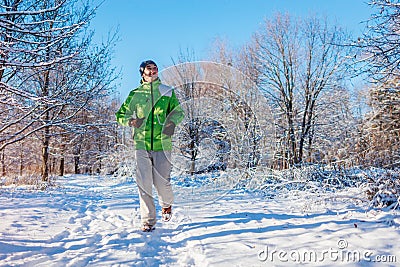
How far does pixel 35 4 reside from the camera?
6199mm

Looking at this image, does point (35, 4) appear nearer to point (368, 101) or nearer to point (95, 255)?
point (95, 255)

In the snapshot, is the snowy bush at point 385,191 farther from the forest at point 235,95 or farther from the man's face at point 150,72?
the man's face at point 150,72

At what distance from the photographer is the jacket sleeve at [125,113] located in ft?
10.6

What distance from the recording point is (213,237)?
8.87 ft

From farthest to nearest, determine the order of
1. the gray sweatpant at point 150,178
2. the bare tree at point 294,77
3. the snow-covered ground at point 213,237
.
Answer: the bare tree at point 294,77 < the gray sweatpant at point 150,178 < the snow-covered ground at point 213,237

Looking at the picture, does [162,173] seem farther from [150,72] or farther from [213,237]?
[150,72]

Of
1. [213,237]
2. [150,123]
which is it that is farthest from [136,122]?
[213,237]

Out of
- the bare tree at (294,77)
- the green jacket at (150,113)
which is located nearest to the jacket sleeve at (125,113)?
the green jacket at (150,113)

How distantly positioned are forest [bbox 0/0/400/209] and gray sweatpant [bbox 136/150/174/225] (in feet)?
3.55

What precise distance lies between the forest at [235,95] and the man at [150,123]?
0.42 metres

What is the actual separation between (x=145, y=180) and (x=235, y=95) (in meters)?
2.84

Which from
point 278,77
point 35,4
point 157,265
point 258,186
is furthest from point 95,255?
point 278,77

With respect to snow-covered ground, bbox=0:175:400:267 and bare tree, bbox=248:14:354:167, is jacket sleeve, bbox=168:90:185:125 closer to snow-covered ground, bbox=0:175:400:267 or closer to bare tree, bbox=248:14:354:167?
snow-covered ground, bbox=0:175:400:267

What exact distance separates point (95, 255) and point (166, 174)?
4.07ft
